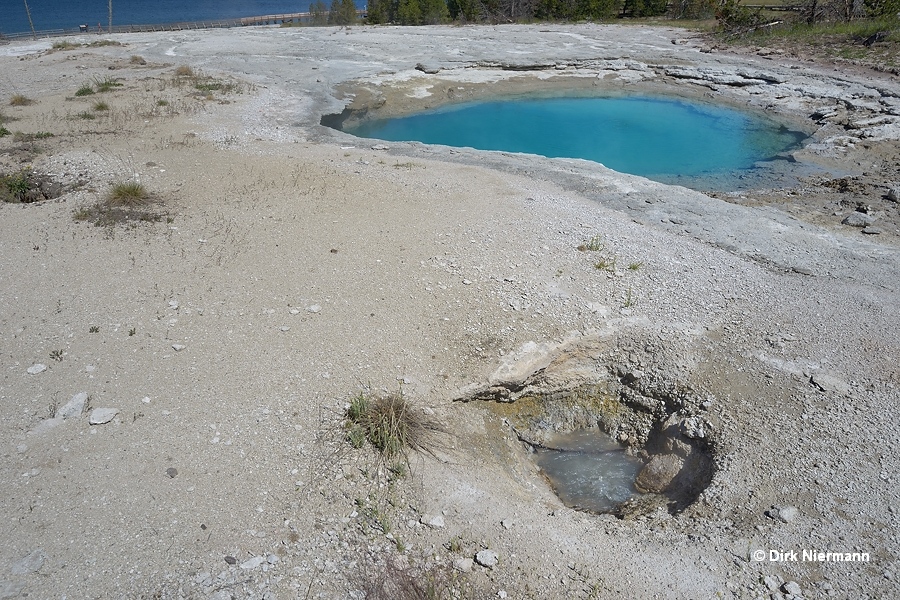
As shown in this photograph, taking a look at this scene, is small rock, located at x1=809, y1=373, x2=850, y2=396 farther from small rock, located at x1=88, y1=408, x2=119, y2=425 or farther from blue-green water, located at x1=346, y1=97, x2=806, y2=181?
blue-green water, located at x1=346, y1=97, x2=806, y2=181

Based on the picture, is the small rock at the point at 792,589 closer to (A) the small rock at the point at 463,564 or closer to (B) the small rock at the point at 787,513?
(B) the small rock at the point at 787,513

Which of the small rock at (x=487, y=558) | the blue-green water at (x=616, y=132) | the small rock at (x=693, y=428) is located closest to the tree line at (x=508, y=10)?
the blue-green water at (x=616, y=132)

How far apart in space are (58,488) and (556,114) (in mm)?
21185

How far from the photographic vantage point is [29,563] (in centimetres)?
435

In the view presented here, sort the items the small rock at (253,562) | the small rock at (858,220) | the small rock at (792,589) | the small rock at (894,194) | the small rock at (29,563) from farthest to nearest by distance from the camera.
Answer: the small rock at (894,194) < the small rock at (858,220) < the small rock at (792,589) < the small rock at (253,562) < the small rock at (29,563)

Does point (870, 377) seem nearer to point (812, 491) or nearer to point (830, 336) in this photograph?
point (830, 336)

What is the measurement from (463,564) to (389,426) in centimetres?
162

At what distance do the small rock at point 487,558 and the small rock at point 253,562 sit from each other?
1.84 metres

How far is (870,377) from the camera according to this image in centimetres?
692

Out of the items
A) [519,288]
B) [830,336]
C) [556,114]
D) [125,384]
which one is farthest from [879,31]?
[125,384]

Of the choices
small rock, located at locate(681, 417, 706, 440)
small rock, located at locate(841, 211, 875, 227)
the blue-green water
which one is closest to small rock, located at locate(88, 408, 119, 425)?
small rock, located at locate(681, 417, 706, 440)

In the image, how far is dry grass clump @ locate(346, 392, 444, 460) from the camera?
5750mm

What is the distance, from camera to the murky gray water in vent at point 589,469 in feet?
20.7

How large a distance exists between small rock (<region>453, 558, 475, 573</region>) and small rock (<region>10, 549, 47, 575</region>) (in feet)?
11.0
